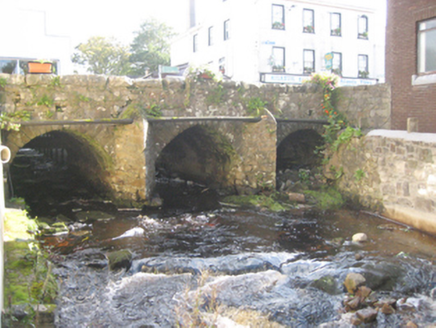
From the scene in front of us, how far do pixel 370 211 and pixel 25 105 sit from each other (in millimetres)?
9819

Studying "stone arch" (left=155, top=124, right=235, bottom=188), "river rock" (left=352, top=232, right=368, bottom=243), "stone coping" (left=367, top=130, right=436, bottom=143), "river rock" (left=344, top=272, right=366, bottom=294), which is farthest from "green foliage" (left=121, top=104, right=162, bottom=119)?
"river rock" (left=344, top=272, right=366, bottom=294)

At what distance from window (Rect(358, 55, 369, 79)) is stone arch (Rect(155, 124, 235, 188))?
17180 millimetres

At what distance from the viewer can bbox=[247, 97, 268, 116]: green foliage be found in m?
13.9

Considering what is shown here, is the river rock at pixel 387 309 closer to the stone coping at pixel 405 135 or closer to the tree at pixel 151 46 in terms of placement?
the stone coping at pixel 405 135

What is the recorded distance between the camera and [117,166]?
40.3ft

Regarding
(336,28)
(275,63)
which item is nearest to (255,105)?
(275,63)

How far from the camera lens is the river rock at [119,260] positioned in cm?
789

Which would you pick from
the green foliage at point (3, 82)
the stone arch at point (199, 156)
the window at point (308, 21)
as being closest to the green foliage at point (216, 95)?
the stone arch at point (199, 156)

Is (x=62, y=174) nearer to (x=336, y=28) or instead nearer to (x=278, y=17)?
(x=278, y=17)

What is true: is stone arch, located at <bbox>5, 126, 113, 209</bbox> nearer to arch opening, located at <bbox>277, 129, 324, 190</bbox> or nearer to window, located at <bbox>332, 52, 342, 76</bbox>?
arch opening, located at <bbox>277, 129, 324, 190</bbox>

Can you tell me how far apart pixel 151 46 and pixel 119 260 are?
1420 inches

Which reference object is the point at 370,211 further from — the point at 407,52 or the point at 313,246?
the point at 407,52

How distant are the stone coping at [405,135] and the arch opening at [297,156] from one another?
324 centimetres

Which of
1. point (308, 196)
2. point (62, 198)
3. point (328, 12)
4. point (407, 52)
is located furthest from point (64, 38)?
point (328, 12)
